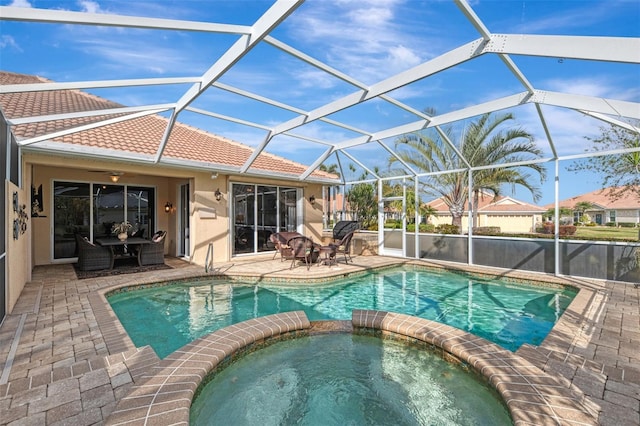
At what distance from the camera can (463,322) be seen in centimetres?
568

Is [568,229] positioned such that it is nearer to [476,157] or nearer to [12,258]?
[476,157]

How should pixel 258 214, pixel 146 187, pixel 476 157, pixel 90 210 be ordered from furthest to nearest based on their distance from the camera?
1. pixel 146 187
2. pixel 258 214
3. pixel 476 157
4. pixel 90 210

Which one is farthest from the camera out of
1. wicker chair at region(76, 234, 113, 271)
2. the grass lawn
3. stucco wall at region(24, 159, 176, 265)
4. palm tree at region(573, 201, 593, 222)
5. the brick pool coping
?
palm tree at region(573, 201, 593, 222)

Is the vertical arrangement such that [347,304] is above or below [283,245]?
below

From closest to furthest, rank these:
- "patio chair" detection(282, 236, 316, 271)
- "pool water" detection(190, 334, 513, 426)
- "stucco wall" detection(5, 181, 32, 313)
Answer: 1. "pool water" detection(190, 334, 513, 426)
2. "stucco wall" detection(5, 181, 32, 313)
3. "patio chair" detection(282, 236, 316, 271)

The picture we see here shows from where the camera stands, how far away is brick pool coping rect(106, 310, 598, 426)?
8.44ft

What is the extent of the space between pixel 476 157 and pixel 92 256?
13349 millimetres

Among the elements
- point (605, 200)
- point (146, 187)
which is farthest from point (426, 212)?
point (146, 187)

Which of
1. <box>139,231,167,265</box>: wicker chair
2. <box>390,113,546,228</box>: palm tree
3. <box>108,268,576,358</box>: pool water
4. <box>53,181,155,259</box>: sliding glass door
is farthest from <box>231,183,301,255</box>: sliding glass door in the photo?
<box>390,113,546,228</box>: palm tree

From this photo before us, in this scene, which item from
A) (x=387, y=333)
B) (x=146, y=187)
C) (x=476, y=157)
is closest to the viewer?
(x=387, y=333)

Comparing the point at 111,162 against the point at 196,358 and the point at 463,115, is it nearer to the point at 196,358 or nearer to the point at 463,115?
the point at 196,358

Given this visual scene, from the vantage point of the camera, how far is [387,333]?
4809 millimetres

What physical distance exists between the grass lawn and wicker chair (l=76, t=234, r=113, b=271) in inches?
546

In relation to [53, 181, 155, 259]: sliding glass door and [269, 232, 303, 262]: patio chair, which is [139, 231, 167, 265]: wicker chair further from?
[269, 232, 303, 262]: patio chair
